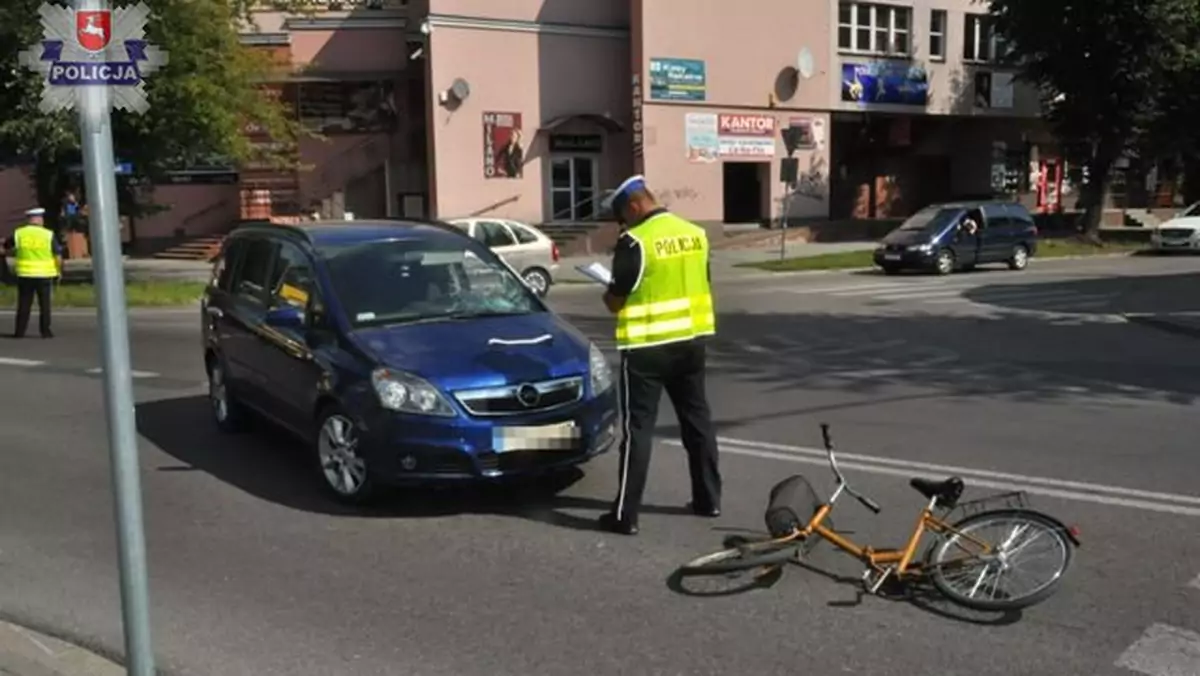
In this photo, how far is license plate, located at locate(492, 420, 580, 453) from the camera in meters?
6.02

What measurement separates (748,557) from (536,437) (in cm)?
156

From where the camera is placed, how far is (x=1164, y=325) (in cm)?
1580

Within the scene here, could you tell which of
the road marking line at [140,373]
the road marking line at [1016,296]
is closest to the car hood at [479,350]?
the road marking line at [140,373]

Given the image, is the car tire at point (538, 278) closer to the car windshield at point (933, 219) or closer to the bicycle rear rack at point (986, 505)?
the car windshield at point (933, 219)

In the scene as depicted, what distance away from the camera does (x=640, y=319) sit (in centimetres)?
578

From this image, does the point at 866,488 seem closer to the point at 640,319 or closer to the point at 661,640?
the point at 640,319

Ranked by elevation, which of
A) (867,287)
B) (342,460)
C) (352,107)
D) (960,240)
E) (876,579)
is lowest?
(867,287)

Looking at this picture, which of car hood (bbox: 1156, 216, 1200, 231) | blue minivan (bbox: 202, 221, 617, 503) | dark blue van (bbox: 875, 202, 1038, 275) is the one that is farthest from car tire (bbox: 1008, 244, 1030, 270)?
blue minivan (bbox: 202, 221, 617, 503)

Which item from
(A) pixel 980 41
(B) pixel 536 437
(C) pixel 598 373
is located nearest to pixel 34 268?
(C) pixel 598 373

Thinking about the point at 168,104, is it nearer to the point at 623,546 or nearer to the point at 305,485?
the point at 305,485

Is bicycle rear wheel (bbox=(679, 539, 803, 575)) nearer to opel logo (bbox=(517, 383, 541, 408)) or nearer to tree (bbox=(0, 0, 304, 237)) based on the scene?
opel logo (bbox=(517, 383, 541, 408))

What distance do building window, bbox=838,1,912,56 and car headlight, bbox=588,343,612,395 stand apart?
33.6 m

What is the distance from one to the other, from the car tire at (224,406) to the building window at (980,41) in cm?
3752

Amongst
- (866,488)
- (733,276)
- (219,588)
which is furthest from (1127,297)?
(219,588)
